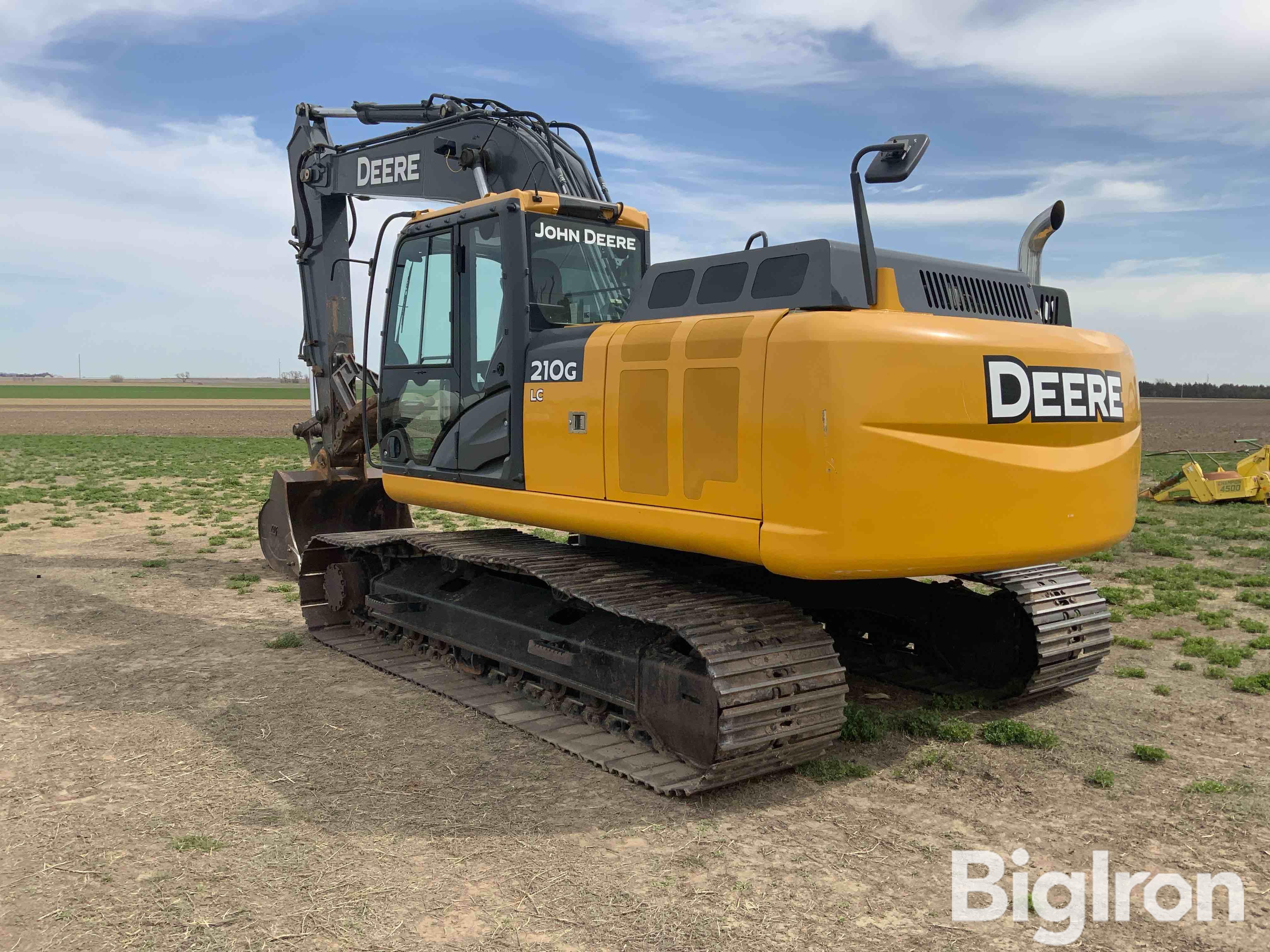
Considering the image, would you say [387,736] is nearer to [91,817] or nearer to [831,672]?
[91,817]

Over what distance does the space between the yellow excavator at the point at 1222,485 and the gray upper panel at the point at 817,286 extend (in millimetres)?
12875

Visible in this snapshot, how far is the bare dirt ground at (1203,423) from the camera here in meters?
35.8

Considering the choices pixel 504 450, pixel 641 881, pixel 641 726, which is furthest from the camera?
pixel 504 450

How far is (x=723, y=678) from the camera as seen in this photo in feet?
16.2

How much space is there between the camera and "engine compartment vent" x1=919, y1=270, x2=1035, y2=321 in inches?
214

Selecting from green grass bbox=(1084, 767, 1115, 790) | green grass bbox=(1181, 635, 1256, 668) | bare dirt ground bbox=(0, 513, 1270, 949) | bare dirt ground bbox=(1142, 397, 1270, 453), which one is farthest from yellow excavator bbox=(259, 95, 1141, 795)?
bare dirt ground bbox=(1142, 397, 1270, 453)

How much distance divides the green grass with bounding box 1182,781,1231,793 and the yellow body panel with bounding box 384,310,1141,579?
53.5 inches

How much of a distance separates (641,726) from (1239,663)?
16.7ft

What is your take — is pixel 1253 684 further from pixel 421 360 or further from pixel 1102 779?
pixel 421 360

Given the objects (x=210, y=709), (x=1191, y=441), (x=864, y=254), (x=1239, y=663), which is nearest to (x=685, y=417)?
(x=864, y=254)

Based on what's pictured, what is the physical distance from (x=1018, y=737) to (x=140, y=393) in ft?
435

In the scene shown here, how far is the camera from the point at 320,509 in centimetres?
1108

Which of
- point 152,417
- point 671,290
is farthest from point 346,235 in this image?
point 152,417

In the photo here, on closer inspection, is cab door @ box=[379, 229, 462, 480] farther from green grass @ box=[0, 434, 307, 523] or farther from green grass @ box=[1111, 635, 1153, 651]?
green grass @ box=[0, 434, 307, 523]
